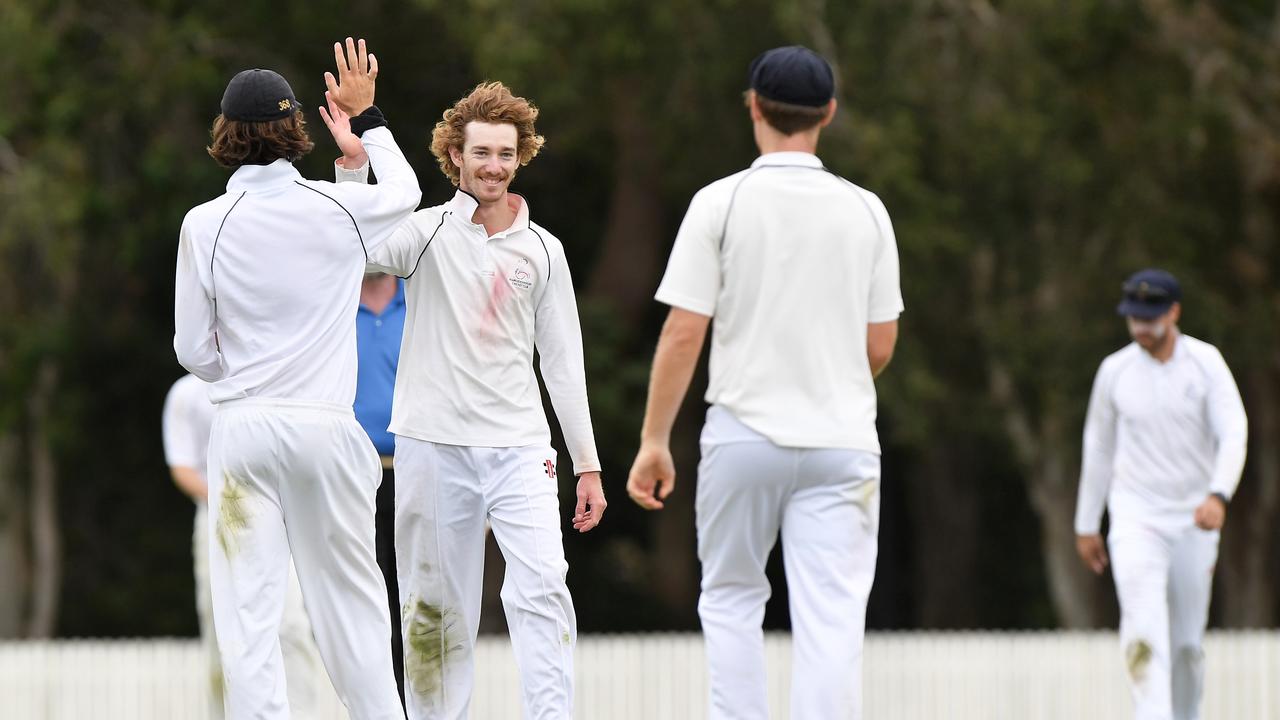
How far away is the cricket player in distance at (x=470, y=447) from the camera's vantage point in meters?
6.76

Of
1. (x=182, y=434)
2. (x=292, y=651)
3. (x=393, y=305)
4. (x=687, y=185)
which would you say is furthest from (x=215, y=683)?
(x=687, y=185)

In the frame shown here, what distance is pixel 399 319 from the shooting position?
8414mm

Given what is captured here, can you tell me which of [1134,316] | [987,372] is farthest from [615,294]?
[1134,316]

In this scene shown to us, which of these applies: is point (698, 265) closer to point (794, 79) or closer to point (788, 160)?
point (788, 160)

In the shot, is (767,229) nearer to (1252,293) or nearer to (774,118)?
(774,118)

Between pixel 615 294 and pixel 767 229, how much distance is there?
17.3 m

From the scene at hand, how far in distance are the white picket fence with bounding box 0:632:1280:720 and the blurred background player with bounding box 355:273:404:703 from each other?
297 inches

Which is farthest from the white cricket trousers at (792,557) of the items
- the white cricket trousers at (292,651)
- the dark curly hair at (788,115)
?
the white cricket trousers at (292,651)

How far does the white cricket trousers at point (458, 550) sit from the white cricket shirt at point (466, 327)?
0.08m

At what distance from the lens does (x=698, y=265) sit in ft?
19.5

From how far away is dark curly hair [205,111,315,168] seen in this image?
623cm

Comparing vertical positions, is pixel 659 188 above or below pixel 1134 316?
above

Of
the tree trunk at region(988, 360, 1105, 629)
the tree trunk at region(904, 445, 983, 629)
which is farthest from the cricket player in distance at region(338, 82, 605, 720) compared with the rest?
the tree trunk at region(904, 445, 983, 629)

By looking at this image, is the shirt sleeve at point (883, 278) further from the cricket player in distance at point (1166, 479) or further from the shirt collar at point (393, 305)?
the cricket player in distance at point (1166, 479)
